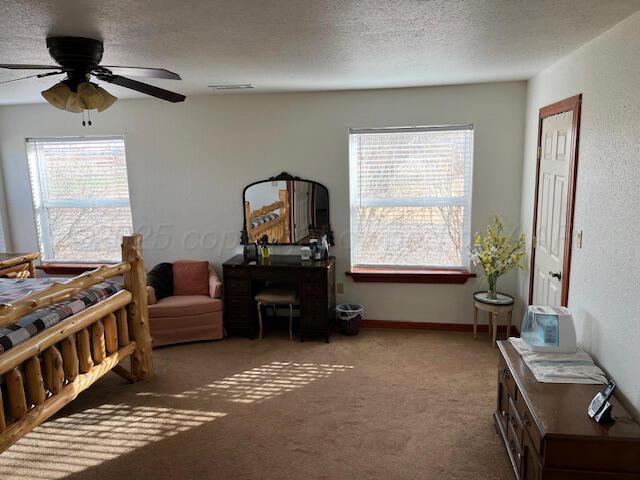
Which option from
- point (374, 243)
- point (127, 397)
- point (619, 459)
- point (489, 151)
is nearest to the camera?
point (619, 459)

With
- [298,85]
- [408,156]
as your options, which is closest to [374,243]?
[408,156]

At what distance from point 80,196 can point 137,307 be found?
222 cm

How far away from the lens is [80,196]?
17.0 ft

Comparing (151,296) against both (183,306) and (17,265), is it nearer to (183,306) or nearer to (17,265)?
(183,306)

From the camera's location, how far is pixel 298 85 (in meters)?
4.11

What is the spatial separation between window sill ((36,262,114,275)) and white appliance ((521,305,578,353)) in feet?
14.6

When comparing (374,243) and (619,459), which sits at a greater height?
(374,243)

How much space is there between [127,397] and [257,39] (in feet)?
8.78

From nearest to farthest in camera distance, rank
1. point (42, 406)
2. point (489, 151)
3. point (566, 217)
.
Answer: point (42, 406) → point (566, 217) → point (489, 151)

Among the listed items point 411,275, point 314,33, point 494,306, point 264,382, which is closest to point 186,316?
point 264,382

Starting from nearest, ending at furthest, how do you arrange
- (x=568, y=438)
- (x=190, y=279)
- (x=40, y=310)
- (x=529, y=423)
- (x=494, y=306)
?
(x=568, y=438)
(x=529, y=423)
(x=40, y=310)
(x=494, y=306)
(x=190, y=279)

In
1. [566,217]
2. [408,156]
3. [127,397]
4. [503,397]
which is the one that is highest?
[408,156]

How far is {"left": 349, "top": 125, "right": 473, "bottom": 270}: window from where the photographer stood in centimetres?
448

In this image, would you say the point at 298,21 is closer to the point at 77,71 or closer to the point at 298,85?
the point at 77,71
